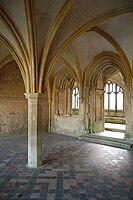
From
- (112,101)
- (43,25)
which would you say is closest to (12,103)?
(43,25)

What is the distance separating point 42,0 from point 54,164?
4.58m

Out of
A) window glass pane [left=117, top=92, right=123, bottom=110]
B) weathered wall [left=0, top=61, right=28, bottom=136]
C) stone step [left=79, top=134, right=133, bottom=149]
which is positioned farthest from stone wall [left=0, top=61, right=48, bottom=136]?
window glass pane [left=117, top=92, right=123, bottom=110]

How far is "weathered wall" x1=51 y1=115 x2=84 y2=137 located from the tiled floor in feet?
9.70

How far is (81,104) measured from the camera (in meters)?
9.78

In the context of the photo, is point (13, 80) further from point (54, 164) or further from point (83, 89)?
point (54, 164)

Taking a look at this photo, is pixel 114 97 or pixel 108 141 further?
pixel 114 97

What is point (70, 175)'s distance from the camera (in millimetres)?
4617

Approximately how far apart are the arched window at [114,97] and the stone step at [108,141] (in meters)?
6.86

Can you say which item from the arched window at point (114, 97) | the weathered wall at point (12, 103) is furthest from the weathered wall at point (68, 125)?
the arched window at point (114, 97)

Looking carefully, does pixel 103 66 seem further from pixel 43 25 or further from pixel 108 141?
pixel 43 25

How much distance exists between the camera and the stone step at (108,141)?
7.48 meters

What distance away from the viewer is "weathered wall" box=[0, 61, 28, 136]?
9430 mm

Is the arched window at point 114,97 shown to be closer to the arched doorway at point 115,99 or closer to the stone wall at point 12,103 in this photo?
the arched doorway at point 115,99

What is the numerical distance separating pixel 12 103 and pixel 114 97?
29.5 feet
